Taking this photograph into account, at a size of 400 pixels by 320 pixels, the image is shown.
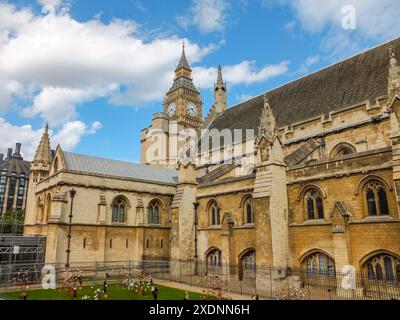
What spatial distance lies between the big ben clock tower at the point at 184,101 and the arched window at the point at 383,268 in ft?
150

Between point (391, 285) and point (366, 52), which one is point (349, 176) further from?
point (366, 52)

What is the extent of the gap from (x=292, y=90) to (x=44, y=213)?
2649 cm

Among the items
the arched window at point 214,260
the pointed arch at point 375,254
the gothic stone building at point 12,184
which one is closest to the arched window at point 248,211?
the arched window at point 214,260

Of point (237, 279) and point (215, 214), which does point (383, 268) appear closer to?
point (237, 279)

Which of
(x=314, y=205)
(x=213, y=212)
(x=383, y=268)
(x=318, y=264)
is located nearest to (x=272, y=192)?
(x=314, y=205)

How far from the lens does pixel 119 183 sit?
94.1 feet

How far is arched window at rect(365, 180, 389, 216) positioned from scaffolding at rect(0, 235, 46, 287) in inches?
824

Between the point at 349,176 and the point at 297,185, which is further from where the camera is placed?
the point at 297,185

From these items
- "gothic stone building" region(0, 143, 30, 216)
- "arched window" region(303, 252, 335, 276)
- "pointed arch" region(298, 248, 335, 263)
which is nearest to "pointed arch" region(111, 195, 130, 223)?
"pointed arch" region(298, 248, 335, 263)

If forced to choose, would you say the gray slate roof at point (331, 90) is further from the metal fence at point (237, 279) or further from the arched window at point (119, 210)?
the arched window at point (119, 210)

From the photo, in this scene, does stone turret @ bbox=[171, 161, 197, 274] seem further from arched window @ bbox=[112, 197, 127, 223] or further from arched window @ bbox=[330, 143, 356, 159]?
arched window @ bbox=[330, 143, 356, 159]

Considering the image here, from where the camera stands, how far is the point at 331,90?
28.5 meters

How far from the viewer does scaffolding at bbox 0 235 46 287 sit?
21897 mm
